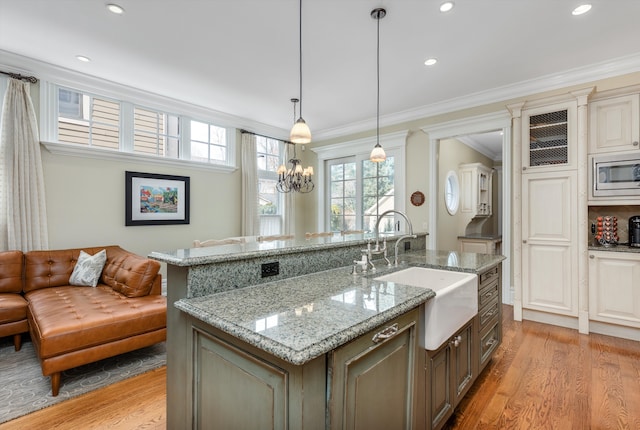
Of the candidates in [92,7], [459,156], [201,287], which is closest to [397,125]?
[459,156]

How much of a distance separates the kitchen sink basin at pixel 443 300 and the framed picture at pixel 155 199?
3.52m

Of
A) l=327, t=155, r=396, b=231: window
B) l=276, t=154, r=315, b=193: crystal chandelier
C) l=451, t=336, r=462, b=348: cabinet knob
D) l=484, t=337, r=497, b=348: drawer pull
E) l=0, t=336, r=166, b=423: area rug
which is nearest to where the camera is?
l=451, t=336, r=462, b=348: cabinet knob

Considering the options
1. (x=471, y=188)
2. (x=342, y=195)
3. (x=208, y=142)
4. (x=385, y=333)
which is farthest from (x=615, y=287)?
(x=208, y=142)

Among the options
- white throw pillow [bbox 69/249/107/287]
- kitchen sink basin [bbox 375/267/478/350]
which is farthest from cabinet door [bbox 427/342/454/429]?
white throw pillow [bbox 69/249/107/287]

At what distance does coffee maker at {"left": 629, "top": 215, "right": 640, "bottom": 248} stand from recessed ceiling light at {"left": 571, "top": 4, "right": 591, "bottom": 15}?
213 cm

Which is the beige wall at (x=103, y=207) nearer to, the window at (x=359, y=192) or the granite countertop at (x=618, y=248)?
the window at (x=359, y=192)

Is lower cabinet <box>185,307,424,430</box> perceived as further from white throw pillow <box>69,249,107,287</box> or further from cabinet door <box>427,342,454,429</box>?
white throw pillow <box>69,249,107,287</box>

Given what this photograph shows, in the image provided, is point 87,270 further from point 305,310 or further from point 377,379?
point 377,379

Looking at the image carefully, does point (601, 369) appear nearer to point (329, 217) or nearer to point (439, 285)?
point (439, 285)

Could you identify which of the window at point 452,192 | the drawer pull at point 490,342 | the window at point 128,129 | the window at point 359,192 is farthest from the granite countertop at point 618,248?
the window at point 128,129

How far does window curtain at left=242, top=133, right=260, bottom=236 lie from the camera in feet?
17.0

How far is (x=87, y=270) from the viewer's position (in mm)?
3244

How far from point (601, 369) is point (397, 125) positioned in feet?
12.7

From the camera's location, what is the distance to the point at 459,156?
6.07m
